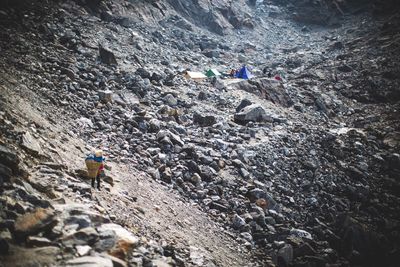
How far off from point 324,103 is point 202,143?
10620 millimetres

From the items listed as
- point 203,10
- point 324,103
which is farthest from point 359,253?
point 203,10

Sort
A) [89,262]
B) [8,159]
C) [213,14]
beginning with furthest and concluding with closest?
[213,14] → [8,159] → [89,262]

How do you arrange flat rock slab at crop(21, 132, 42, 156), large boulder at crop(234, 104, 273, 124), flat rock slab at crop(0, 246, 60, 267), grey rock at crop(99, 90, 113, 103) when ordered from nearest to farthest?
flat rock slab at crop(0, 246, 60, 267), flat rock slab at crop(21, 132, 42, 156), grey rock at crop(99, 90, 113, 103), large boulder at crop(234, 104, 273, 124)

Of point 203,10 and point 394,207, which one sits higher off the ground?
point 203,10

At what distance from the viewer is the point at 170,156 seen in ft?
29.0

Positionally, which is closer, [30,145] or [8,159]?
[8,159]

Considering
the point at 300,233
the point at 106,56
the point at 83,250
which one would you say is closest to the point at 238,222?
the point at 300,233

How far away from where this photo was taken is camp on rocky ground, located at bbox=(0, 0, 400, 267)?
441 centimetres

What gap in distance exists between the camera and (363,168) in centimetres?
1145

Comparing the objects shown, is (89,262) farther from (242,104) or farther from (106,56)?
(242,104)

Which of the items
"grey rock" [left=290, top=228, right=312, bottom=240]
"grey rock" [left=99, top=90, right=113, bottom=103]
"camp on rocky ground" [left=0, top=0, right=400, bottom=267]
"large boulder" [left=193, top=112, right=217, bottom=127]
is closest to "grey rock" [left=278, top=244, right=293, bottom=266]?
"camp on rocky ground" [left=0, top=0, right=400, bottom=267]

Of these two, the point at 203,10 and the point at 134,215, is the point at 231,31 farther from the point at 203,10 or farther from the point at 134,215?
the point at 134,215

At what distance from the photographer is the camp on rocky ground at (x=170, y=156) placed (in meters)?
4.41

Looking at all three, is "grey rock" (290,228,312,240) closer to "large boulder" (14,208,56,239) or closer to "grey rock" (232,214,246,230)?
"grey rock" (232,214,246,230)
